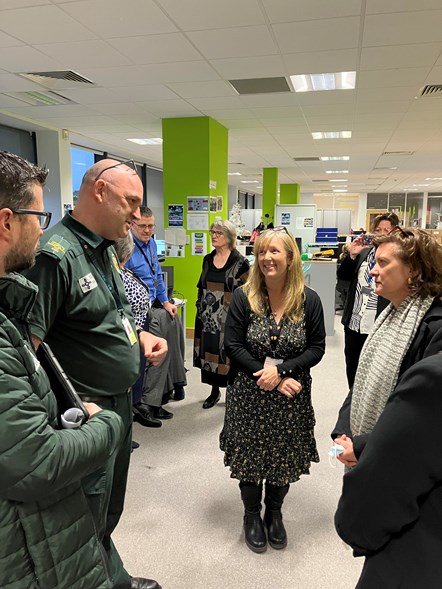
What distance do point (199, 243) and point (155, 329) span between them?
8.97ft

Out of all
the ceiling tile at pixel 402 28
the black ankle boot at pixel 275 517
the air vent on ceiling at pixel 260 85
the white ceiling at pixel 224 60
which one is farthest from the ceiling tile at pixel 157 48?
the black ankle boot at pixel 275 517

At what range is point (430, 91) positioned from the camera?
4379mm

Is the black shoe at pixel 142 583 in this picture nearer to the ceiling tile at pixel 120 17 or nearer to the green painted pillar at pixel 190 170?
the ceiling tile at pixel 120 17

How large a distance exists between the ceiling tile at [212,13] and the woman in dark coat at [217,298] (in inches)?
53.9

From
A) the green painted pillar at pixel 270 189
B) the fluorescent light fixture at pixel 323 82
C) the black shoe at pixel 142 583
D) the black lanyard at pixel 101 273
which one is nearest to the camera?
the black lanyard at pixel 101 273

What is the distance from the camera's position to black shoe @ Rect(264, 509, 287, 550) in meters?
2.01

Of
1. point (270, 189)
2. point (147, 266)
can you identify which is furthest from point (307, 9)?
point (270, 189)

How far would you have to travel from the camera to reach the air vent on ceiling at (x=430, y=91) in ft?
13.8

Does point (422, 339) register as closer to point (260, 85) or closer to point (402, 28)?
point (402, 28)

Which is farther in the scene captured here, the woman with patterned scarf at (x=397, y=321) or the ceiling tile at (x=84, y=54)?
the ceiling tile at (x=84, y=54)

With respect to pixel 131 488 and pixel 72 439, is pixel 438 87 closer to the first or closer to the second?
pixel 131 488

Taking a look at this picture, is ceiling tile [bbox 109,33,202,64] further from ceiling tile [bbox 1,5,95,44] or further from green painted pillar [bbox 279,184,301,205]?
green painted pillar [bbox 279,184,301,205]

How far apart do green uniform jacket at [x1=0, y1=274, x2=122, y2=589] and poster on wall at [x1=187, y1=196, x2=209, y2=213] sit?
15.8 feet

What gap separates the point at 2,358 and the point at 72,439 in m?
0.23
